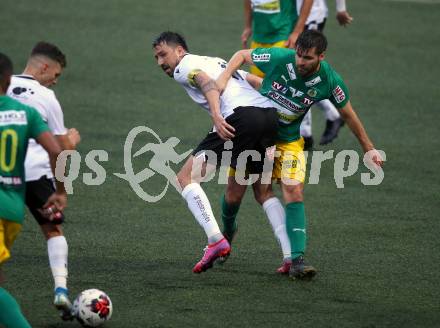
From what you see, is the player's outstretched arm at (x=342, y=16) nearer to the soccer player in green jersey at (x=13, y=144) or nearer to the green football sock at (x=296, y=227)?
the green football sock at (x=296, y=227)

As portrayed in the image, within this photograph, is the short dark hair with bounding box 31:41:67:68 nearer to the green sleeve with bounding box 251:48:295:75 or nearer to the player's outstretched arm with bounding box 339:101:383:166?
the green sleeve with bounding box 251:48:295:75

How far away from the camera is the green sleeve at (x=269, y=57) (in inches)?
298

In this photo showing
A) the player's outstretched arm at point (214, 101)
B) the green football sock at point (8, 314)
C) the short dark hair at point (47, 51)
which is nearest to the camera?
the green football sock at point (8, 314)

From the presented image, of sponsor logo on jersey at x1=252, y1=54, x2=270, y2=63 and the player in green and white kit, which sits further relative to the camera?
the player in green and white kit

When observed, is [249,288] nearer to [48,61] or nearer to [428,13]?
[48,61]

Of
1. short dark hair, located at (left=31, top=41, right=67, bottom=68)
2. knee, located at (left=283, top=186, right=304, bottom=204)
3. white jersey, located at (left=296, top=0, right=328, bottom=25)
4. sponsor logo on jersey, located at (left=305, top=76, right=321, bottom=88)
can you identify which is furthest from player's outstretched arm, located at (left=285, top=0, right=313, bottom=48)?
short dark hair, located at (left=31, top=41, right=67, bottom=68)

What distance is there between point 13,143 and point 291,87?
2493 millimetres

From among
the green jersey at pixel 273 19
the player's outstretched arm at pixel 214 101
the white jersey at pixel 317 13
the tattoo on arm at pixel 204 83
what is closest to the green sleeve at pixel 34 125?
the player's outstretched arm at pixel 214 101

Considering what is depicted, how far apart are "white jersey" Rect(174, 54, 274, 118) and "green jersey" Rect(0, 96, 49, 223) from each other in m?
1.91

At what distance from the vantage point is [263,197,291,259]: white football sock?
24.9ft

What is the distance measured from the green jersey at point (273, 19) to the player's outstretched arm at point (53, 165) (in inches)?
234

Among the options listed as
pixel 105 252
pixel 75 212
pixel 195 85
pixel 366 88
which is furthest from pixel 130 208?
pixel 366 88

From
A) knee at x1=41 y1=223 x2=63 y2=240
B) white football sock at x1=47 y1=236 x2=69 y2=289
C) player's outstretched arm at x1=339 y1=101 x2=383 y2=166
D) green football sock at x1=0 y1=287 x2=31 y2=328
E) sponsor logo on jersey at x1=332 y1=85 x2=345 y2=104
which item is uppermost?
sponsor logo on jersey at x1=332 y1=85 x2=345 y2=104

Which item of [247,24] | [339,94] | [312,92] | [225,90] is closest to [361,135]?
[339,94]
